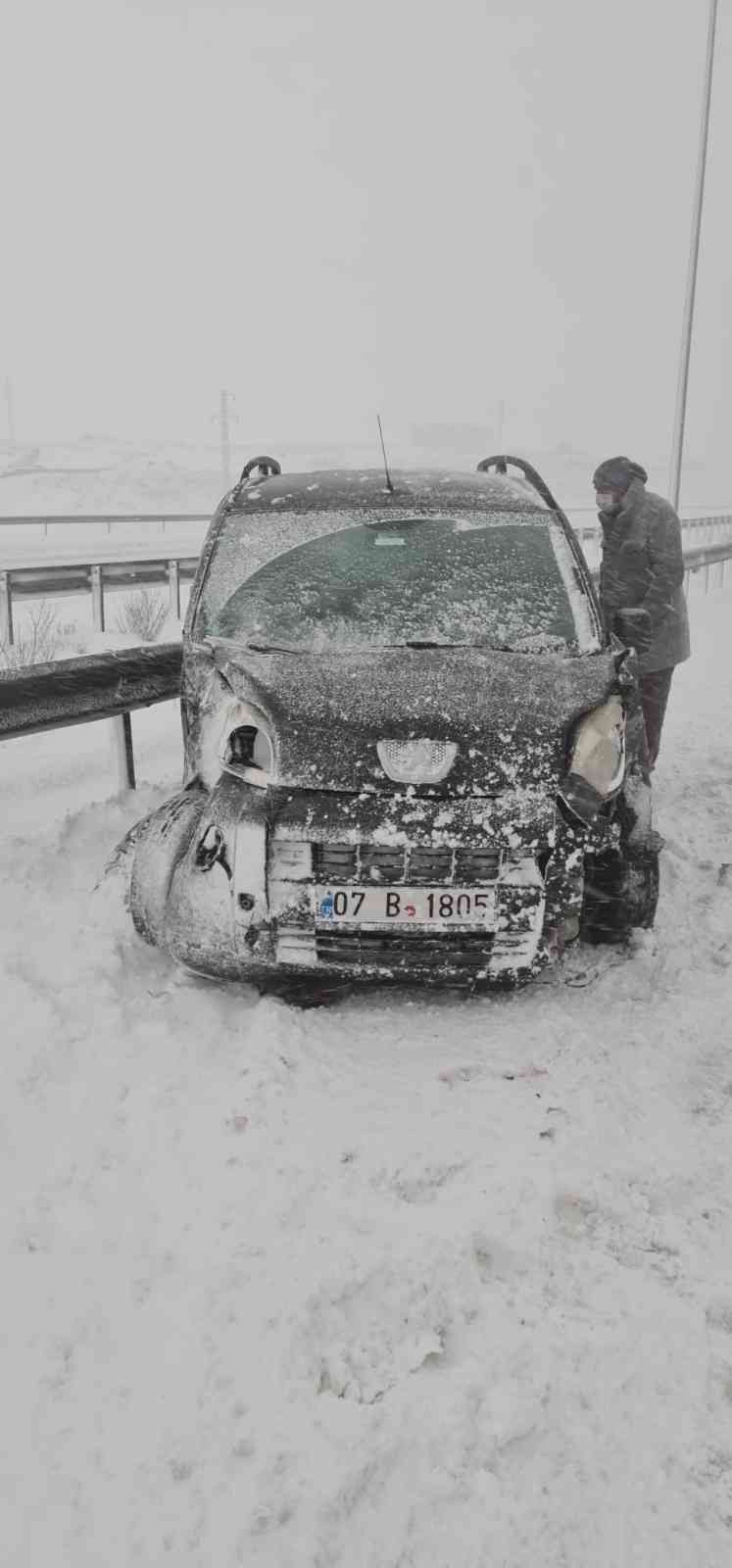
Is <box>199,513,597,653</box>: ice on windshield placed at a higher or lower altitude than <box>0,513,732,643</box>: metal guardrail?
higher

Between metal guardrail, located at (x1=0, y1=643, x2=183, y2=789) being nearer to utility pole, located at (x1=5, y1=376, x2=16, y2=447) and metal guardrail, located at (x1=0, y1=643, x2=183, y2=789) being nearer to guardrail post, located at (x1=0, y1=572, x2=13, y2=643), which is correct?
guardrail post, located at (x1=0, y1=572, x2=13, y2=643)

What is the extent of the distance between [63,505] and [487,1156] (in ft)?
152

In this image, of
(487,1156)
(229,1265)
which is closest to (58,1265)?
(229,1265)

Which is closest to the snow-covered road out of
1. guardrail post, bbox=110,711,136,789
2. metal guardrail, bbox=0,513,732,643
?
guardrail post, bbox=110,711,136,789

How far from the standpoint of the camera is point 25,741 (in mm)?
7484

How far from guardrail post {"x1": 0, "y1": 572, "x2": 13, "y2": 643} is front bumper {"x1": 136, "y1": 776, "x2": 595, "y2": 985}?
8.66 metres

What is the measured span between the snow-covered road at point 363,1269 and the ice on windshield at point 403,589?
3.97 ft

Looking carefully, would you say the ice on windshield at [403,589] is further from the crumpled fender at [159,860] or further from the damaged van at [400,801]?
the crumpled fender at [159,860]

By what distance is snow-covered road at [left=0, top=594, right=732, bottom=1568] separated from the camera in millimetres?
1730

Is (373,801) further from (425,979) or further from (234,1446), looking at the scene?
(234,1446)

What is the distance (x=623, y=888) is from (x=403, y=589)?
1.34 m

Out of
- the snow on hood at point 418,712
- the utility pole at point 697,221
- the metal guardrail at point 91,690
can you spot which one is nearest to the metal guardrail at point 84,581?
the metal guardrail at point 91,690

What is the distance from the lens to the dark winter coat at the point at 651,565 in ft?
19.1

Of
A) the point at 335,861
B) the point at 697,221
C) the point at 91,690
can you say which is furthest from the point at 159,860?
the point at 697,221
